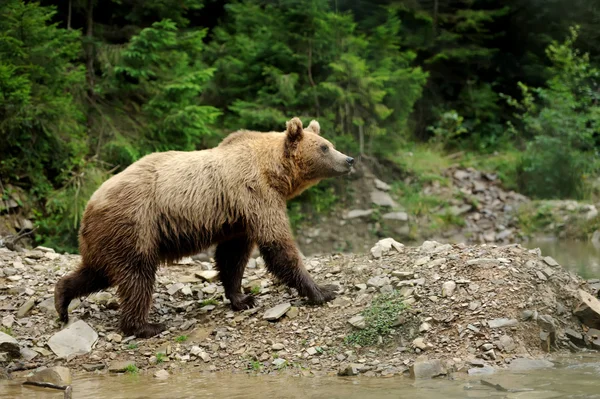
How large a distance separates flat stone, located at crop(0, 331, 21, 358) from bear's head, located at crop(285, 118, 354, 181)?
3.42 meters

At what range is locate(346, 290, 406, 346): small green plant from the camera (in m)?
6.93

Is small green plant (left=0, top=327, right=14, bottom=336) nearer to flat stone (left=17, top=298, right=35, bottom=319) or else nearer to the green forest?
flat stone (left=17, top=298, right=35, bottom=319)

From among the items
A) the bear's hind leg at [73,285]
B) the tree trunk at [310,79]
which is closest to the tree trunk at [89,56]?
the tree trunk at [310,79]

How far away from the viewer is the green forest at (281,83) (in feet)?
42.4

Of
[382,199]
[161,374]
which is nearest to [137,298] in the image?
[161,374]

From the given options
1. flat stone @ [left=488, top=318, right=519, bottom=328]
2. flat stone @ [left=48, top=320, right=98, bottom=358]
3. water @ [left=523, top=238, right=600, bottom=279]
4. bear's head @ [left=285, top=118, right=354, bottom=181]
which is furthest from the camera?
water @ [left=523, top=238, right=600, bottom=279]

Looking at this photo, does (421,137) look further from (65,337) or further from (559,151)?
(65,337)

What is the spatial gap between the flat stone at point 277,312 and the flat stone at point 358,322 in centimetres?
77

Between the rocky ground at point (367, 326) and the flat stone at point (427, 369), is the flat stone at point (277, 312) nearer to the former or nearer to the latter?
the rocky ground at point (367, 326)

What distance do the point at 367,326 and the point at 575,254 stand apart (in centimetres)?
823

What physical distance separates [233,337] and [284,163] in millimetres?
1999

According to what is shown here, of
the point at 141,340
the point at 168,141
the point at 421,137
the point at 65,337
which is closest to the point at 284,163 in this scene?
the point at 141,340

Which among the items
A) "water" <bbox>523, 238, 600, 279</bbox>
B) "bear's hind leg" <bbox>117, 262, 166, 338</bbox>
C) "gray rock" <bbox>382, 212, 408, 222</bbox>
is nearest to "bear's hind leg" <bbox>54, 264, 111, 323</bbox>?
"bear's hind leg" <bbox>117, 262, 166, 338</bbox>

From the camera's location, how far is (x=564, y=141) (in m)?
18.8
